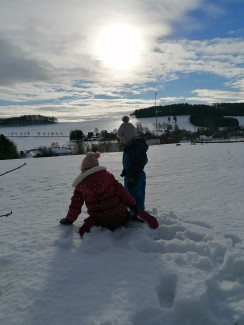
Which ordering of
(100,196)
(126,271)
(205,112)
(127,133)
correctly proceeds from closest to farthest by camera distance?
(126,271)
(100,196)
(127,133)
(205,112)

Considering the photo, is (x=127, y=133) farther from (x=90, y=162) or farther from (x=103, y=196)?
(x=103, y=196)

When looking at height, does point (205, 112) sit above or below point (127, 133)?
above

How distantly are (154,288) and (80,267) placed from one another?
0.80 meters

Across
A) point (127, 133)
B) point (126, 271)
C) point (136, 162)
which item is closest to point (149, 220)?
point (136, 162)

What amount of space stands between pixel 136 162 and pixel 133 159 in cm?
6

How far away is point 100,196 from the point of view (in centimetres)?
336

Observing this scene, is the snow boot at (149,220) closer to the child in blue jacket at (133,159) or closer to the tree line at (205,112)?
the child in blue jacket at (133,159)

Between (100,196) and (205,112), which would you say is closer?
(100,196)

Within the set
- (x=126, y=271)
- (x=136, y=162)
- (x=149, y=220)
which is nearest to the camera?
(x=126, y=271)

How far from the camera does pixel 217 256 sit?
9.36ft

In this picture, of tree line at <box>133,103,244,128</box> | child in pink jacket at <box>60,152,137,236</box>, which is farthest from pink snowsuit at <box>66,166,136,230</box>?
tree line at <box>133,103,244,128</box>

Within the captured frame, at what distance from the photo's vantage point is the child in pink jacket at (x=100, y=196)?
3.34m

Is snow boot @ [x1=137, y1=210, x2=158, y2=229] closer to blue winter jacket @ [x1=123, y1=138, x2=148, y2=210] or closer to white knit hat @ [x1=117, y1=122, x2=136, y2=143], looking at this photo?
blue winter jacket @ [x1=123, y1=138, x2=148, y2=210]

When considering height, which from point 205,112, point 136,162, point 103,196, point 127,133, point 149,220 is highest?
point 205,112
